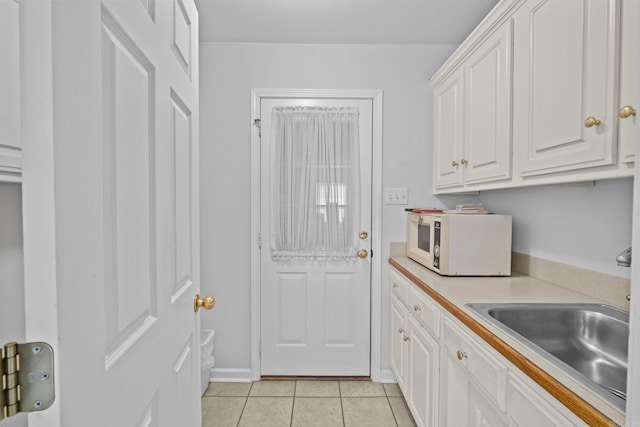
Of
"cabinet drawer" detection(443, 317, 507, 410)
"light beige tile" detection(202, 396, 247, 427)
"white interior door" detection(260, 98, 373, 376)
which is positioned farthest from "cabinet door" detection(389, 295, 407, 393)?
"light beige tile" detection(202, 396, 247, 427)

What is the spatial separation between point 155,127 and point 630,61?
1227 millimetres

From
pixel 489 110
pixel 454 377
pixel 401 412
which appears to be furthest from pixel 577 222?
pixel 401 412

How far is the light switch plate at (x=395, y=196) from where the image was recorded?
2.55 metres

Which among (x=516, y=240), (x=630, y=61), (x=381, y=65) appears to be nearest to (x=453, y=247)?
(x=516, y=240)

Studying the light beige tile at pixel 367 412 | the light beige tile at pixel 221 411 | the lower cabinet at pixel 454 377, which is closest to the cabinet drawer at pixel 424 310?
the lower cabinet at pixel 454 377

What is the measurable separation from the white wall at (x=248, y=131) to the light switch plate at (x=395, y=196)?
0.04 metres

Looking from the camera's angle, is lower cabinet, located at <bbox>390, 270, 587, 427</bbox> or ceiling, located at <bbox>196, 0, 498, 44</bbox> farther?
ceiling, located at <bbox>196, 0, 498, 44</bbox>

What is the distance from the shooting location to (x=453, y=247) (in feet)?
6.09

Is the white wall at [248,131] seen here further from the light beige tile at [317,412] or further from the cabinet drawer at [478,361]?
the cabinet drawer at [478,361]

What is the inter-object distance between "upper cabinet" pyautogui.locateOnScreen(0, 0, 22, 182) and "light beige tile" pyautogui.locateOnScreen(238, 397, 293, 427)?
1.96m

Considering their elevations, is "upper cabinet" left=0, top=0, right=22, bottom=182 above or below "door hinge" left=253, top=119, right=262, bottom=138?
below

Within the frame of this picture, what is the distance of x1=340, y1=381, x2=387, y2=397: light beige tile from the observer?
237 cm

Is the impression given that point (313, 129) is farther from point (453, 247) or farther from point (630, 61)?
point (630, 61)

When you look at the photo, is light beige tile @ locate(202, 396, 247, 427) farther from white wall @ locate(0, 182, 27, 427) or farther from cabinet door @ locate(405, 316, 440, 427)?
white wall @ locate(0, 182, 27, 427)
